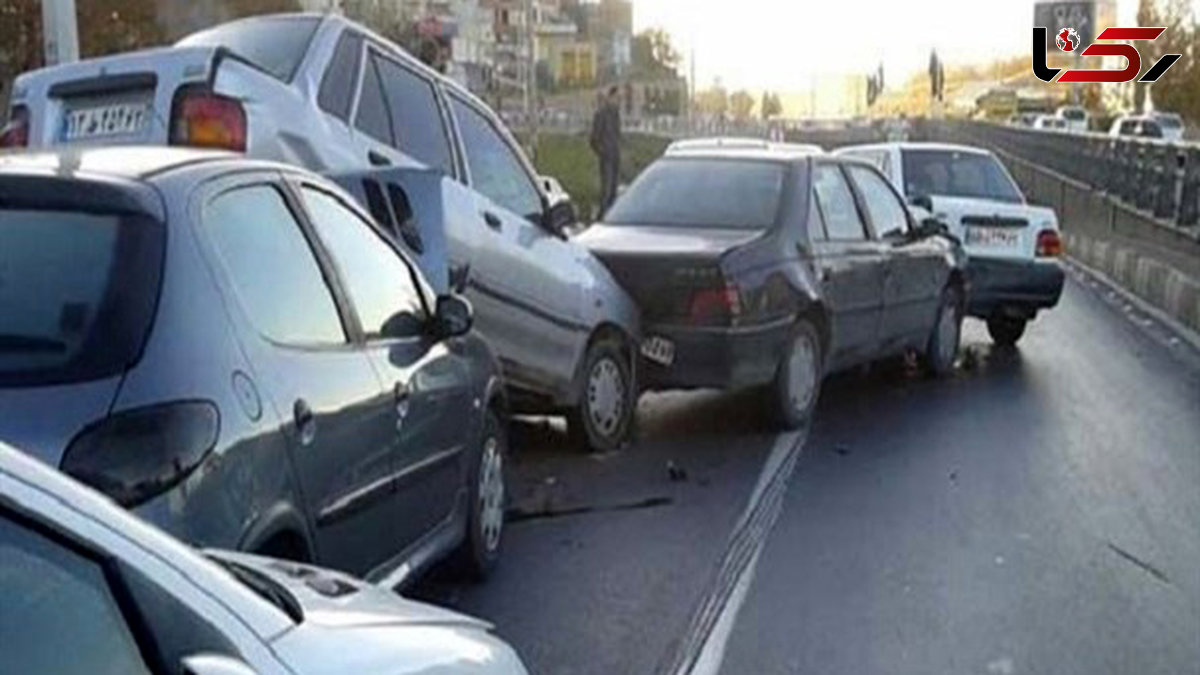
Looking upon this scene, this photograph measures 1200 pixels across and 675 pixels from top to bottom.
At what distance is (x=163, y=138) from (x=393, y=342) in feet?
6.70

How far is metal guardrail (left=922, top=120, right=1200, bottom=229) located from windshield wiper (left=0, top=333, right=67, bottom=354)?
16715mm

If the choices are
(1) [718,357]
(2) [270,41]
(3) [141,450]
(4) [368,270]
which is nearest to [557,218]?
(1) [718,357]

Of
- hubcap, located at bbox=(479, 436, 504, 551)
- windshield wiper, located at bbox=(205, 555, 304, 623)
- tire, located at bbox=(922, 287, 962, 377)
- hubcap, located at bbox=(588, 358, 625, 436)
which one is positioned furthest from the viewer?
tire, located at bbox=(922, 287, 962, 377)

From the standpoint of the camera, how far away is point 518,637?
6.07 meters

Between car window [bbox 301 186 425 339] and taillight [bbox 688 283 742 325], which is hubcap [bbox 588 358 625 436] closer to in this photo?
taillight [bbox 688 283 742 325]

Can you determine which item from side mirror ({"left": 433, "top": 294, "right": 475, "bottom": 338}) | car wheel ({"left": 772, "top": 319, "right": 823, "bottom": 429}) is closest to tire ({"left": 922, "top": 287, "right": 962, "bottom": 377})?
car wheel ({"left": 772, "top": 319, "right": 823, "bottom": 429})

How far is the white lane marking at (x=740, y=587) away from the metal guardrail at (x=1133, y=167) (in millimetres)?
11149

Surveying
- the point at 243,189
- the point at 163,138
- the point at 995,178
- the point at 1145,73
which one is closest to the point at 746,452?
the point at 163,138

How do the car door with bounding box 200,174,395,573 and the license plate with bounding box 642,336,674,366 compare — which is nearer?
the car door with bounding box 200,174,395,573

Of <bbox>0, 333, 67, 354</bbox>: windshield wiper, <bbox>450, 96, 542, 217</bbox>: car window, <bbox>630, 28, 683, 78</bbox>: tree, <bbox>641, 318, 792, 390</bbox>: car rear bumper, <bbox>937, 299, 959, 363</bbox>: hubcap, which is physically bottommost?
<bbox>937, 299, 959, 363</bbox>: hubcap

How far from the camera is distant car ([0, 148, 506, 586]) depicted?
13.0 feet

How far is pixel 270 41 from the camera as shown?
27.1 feet

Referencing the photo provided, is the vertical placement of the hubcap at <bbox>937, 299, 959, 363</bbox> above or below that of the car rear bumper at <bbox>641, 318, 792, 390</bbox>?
below

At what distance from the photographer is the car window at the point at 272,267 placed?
4598mm
